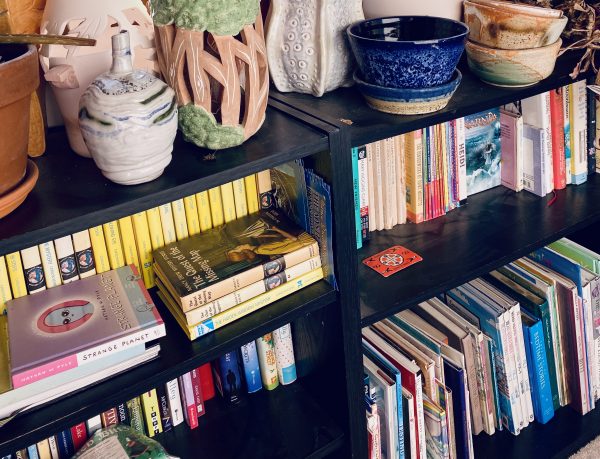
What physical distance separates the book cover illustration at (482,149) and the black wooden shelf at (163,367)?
55 centimetres

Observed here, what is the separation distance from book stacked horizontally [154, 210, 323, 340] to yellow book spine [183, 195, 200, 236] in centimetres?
2

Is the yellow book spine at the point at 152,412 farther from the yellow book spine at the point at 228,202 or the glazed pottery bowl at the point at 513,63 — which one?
the glazed pottery bowl at the point at 513,63

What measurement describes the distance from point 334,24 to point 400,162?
350 mm

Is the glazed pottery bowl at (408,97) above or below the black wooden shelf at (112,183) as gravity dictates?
above

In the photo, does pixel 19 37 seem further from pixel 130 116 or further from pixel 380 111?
pixel 380 111

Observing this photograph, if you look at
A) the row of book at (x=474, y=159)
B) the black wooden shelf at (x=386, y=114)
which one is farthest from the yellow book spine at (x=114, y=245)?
the row of book at (x=474, y=159)

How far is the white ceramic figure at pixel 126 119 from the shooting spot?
863 millimetres

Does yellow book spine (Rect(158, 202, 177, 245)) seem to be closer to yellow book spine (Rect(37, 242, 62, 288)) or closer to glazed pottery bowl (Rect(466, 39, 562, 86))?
yellow book spine (Rect(37, 242, 62, 288))

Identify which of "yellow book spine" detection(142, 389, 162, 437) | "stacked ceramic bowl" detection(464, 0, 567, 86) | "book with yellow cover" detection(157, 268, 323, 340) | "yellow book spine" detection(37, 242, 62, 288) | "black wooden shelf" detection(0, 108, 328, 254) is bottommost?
"yellow book spine" detection(142, 389, 162, 437)

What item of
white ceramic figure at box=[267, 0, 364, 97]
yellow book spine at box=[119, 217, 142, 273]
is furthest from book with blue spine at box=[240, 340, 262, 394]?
white ceramic figure at box=[267, 0, 364, 97]

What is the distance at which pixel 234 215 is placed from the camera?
1.26 metres

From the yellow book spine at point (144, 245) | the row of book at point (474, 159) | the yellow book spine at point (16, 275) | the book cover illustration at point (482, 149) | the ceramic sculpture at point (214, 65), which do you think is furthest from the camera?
the book cover illustration at point (482, 149)

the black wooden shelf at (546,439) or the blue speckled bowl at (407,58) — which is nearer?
the blue speckled bowl at (407,58)

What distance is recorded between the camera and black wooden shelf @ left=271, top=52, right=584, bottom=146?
1.10 metres
